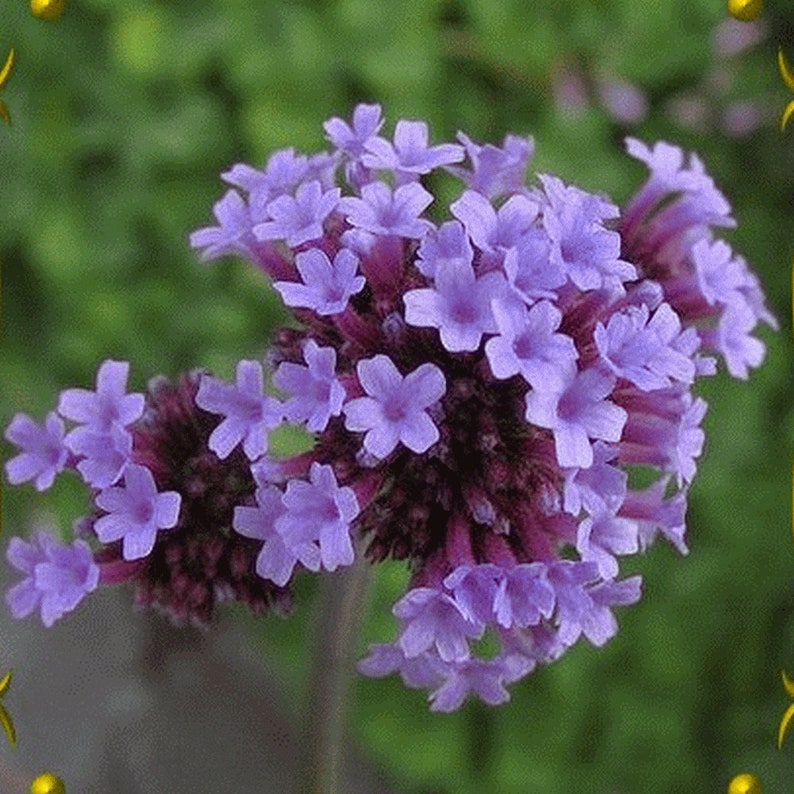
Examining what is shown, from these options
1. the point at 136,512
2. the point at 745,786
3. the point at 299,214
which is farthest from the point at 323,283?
the point at 745,786

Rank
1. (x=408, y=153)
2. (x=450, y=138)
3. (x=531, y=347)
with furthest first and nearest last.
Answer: (x=450, y=138) → (x=408, y=153) → (x=531, y=347)

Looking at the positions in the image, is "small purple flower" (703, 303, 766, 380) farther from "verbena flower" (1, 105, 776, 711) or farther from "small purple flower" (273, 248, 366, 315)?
"small purple flower" (273, 248, 366, 315)

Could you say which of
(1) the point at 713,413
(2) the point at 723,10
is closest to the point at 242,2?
(2) the point at 723,10

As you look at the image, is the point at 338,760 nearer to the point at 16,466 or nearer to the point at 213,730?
the point at 16,466

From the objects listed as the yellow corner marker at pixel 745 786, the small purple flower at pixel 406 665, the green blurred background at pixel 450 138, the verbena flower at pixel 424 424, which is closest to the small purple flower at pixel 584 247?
the verbena flower at pixel 424 424

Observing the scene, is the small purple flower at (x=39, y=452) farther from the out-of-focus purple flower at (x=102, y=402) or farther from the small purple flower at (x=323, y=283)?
the small purple flower at (x=323, y=283)

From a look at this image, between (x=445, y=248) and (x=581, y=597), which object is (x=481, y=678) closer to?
(x=581, y=597)
